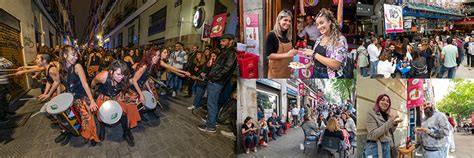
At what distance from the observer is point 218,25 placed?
154 centimetres

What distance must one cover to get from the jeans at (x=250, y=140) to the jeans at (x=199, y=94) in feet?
2.74

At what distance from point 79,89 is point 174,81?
1.40 feet

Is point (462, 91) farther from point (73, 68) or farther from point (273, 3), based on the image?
point (73, 68)

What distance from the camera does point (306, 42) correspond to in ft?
7.95

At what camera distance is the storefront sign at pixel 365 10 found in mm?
2816

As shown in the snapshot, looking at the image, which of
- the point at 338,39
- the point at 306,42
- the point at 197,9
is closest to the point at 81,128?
the point at 197,9

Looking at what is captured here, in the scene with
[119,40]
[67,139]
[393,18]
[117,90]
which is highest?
[393,18]

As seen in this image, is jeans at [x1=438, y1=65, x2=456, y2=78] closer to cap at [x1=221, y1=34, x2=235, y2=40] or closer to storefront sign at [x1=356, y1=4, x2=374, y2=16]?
storefront sign at [x1=356, y1=4, x2=374, y2=16]

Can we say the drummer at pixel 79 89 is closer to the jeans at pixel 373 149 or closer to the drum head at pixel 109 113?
the drum head at pixel 109 113

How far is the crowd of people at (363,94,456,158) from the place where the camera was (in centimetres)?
240

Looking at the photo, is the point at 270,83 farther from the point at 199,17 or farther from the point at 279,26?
the point at 199,17

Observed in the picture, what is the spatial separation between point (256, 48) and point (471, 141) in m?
1.83

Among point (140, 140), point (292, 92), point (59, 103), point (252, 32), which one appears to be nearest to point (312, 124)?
point (292, 92)

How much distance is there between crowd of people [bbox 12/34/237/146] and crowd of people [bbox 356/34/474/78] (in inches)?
79.7
